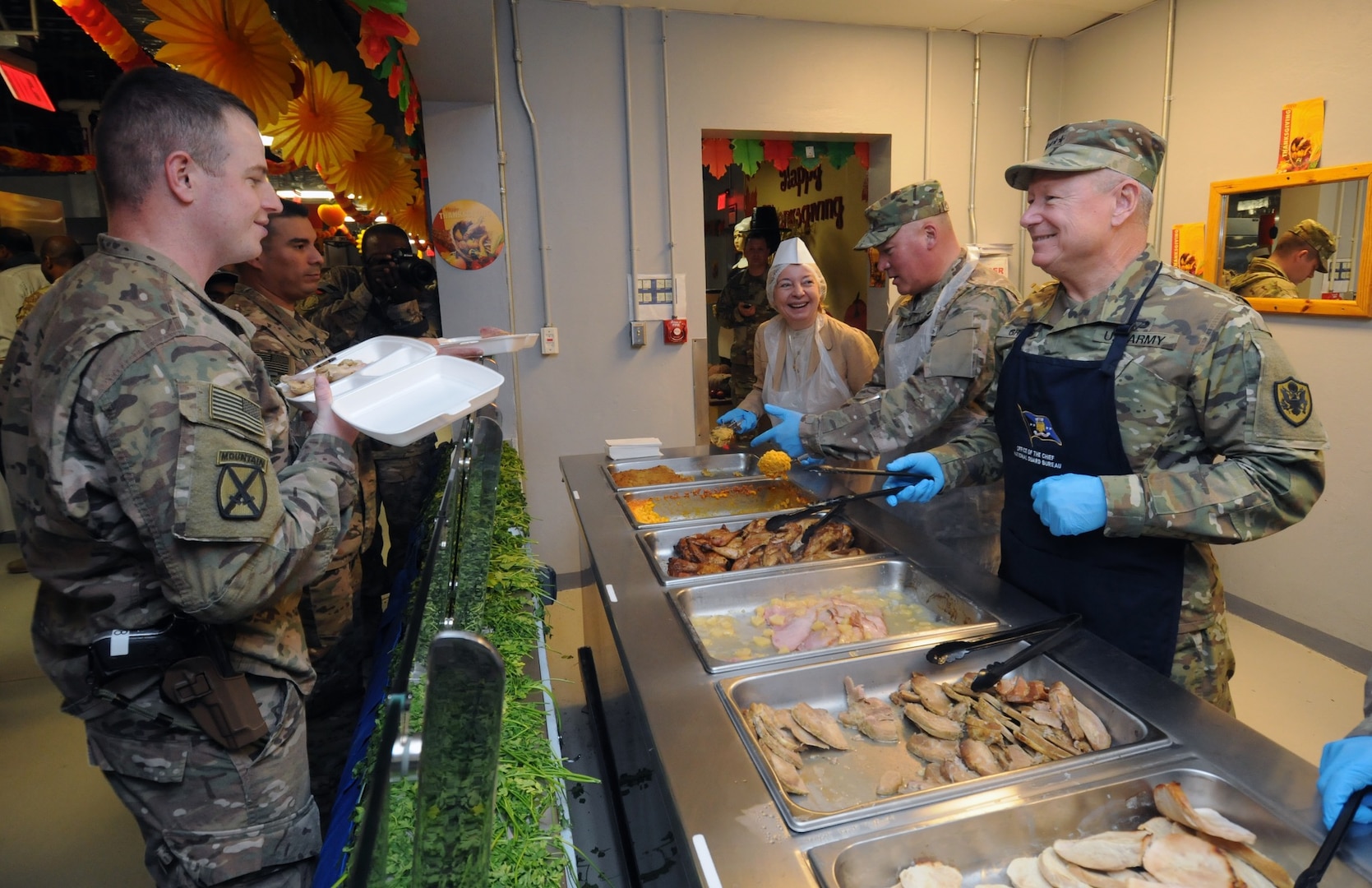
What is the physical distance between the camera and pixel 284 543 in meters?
1.22

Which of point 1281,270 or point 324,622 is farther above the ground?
point 1281,270

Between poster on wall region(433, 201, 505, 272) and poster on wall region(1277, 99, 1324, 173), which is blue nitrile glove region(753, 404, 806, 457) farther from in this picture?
poster on wall region(1277, 99, 1324, 173)

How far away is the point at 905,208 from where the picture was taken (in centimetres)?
257

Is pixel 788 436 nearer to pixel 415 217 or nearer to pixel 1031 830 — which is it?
pixel 1031 830

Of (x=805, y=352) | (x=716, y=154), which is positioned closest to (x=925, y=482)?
(x=805, y=352)

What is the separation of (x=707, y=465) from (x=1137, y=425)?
175cm

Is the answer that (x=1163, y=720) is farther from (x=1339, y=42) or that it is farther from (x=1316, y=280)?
(x=1339, y=42)

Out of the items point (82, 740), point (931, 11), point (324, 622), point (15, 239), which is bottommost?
point (82, 740)

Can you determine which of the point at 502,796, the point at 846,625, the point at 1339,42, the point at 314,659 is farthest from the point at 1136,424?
the point at 1339,42

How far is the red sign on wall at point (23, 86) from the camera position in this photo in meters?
2.68

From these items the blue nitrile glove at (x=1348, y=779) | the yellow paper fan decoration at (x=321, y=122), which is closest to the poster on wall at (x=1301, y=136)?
the blue nitrile glove at (x=1348, y=779)

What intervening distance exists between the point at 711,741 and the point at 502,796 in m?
0.34

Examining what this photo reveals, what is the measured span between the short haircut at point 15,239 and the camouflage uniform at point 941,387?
512 centimetres

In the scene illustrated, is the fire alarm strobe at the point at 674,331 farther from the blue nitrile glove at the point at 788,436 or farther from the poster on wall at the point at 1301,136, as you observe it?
the poster on wall at the point at 1301,136
